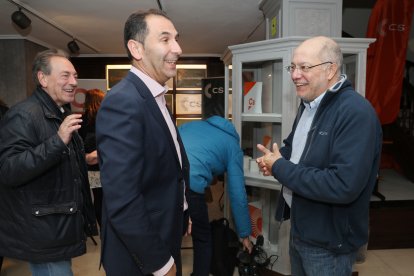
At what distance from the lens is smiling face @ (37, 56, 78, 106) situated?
5.20 feet

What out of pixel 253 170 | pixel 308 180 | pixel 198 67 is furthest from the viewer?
pixel 198 67

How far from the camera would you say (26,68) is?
5281mm

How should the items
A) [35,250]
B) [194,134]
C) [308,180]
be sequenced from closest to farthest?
[308,180] → [35,250] → [194,134]

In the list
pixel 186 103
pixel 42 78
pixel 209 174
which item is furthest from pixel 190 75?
pixel 42 78

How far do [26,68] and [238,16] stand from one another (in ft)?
11.5

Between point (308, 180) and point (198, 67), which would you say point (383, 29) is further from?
point (198, 67)

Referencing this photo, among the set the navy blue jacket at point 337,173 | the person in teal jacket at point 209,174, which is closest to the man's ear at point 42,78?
the person in teal jacket at point 209,174

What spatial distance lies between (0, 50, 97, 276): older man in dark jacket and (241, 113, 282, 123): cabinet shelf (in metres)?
1.57

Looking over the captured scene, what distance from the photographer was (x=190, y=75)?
7188mm

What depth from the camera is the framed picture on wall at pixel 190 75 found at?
716 cm

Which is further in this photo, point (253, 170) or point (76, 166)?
point (253, 170)

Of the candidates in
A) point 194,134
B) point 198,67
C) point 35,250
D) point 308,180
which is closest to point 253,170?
point 194,134

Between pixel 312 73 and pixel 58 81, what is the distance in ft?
3.85

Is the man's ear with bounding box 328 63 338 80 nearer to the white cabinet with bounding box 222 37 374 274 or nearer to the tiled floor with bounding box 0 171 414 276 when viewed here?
the white cabinet with bounding box 222 37 374 274
